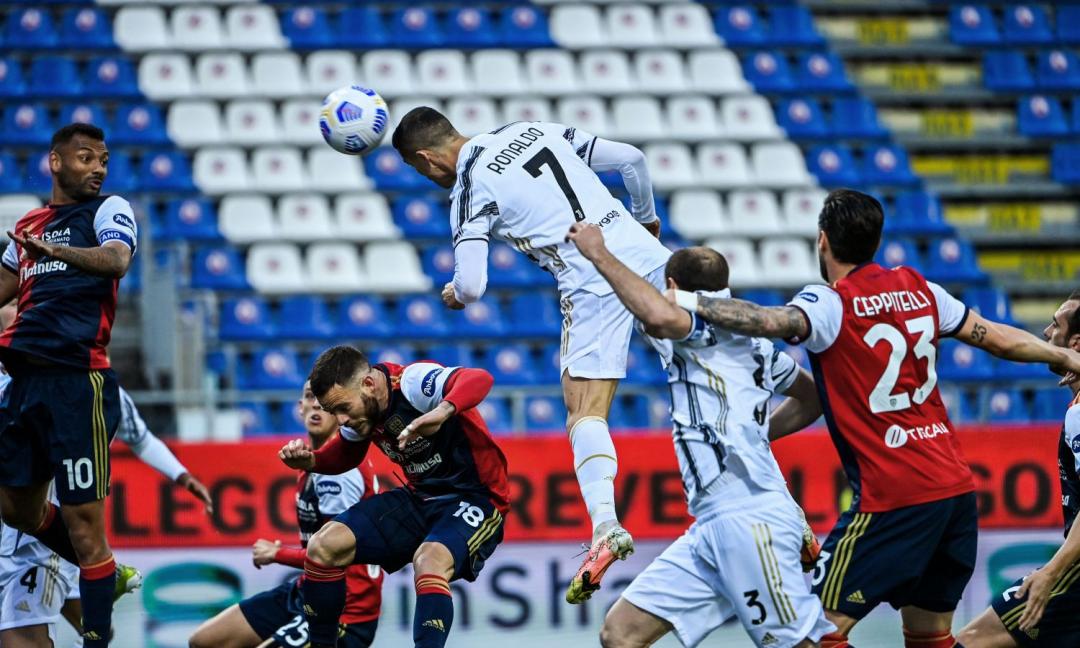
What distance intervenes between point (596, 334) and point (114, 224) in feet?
7.27

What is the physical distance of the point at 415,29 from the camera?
16.7 metres

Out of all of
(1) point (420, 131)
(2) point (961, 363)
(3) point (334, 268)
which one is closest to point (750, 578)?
(1) point (420, 131)

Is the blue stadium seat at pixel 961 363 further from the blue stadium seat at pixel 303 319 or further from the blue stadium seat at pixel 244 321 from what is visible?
the blue stadium seat at pixel 244 321

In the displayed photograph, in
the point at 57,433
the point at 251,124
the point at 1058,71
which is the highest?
the point at 1058,71

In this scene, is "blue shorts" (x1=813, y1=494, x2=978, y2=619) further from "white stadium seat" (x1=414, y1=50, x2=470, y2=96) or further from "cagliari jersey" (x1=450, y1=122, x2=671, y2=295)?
"white stadium seat" (x1=414, y1=50, x2=470, y2=96)

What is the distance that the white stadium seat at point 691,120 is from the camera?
53.5ft

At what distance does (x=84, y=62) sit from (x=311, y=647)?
11.4m

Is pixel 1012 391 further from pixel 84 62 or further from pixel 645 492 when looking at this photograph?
pixel 84 62

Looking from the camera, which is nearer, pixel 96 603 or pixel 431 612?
pixel 431 612

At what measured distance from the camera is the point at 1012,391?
41.5 ft

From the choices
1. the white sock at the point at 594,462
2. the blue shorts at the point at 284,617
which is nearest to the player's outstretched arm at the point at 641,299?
the white sock at the point at 594,462

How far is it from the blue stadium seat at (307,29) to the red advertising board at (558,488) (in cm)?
813

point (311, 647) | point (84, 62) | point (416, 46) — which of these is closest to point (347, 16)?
point (416, 46)

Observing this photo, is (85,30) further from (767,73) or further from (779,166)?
(779,166)
